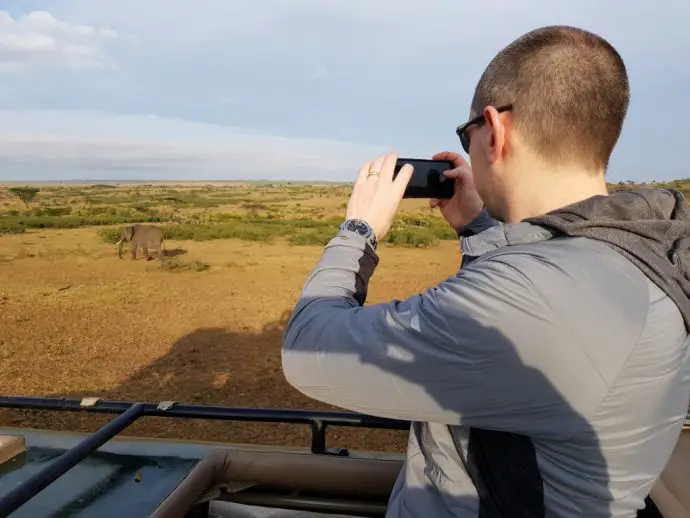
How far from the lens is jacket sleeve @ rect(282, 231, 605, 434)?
857 mm

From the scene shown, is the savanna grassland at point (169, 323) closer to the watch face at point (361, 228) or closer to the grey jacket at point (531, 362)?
the watch face at point (361, 228)

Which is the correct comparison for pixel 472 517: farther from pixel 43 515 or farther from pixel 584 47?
pixel 43 515

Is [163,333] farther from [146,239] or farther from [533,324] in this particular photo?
[533,324]

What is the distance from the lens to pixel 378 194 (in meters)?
1.21

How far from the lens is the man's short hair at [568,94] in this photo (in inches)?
42.4

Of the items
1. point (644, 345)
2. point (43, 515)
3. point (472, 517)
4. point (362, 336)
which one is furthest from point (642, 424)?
point (43, 515)

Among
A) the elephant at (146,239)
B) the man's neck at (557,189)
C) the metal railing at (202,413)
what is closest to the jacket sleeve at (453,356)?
the man's neck at (557,189)

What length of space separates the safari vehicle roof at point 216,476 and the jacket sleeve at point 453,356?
2.79ft

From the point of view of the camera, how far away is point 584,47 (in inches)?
42.8

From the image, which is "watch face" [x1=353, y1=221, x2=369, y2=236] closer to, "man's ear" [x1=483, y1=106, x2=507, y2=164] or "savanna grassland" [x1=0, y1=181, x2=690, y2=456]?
"man's ear" [x1=483, y1=106, x2=507, y2=164]

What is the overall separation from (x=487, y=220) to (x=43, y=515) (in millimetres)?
1806

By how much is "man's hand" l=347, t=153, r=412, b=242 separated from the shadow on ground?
4.20m

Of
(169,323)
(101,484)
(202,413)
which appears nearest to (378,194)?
(202,413)

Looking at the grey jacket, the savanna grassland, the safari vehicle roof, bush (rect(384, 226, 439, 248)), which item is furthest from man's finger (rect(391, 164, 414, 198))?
bush (rect(384, 226, 439, 248))
